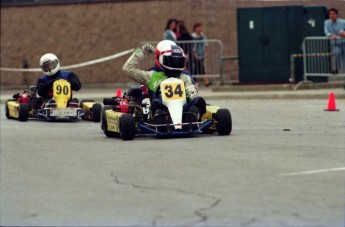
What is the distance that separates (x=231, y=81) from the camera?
31.5 metres

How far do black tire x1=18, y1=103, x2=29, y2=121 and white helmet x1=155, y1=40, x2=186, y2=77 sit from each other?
185 inches

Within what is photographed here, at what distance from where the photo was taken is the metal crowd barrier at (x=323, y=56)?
27734 mm

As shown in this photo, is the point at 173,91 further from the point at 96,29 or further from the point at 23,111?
the point at 96,29

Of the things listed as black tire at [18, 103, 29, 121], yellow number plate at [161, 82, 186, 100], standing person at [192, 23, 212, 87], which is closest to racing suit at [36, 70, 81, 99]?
black tire at [18, 103, 29, 121]

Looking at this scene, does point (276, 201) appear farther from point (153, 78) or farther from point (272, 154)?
point (153, 78)

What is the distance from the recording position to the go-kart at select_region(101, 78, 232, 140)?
16594 mm

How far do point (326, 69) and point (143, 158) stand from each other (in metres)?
14.9

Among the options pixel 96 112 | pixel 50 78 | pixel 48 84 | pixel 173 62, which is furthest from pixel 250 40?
pixel 173 62

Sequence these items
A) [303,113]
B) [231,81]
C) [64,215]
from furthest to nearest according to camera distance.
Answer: [231,81] → [303,113] → [64,215]

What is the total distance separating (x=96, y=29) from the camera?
1335 inches

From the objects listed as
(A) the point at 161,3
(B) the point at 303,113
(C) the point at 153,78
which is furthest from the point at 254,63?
(C) the point at 153,78

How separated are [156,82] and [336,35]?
1125 cm

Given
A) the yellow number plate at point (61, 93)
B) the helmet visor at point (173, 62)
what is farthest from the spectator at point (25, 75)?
the helmet visor at point (173, 62)

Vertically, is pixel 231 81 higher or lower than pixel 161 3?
lower
